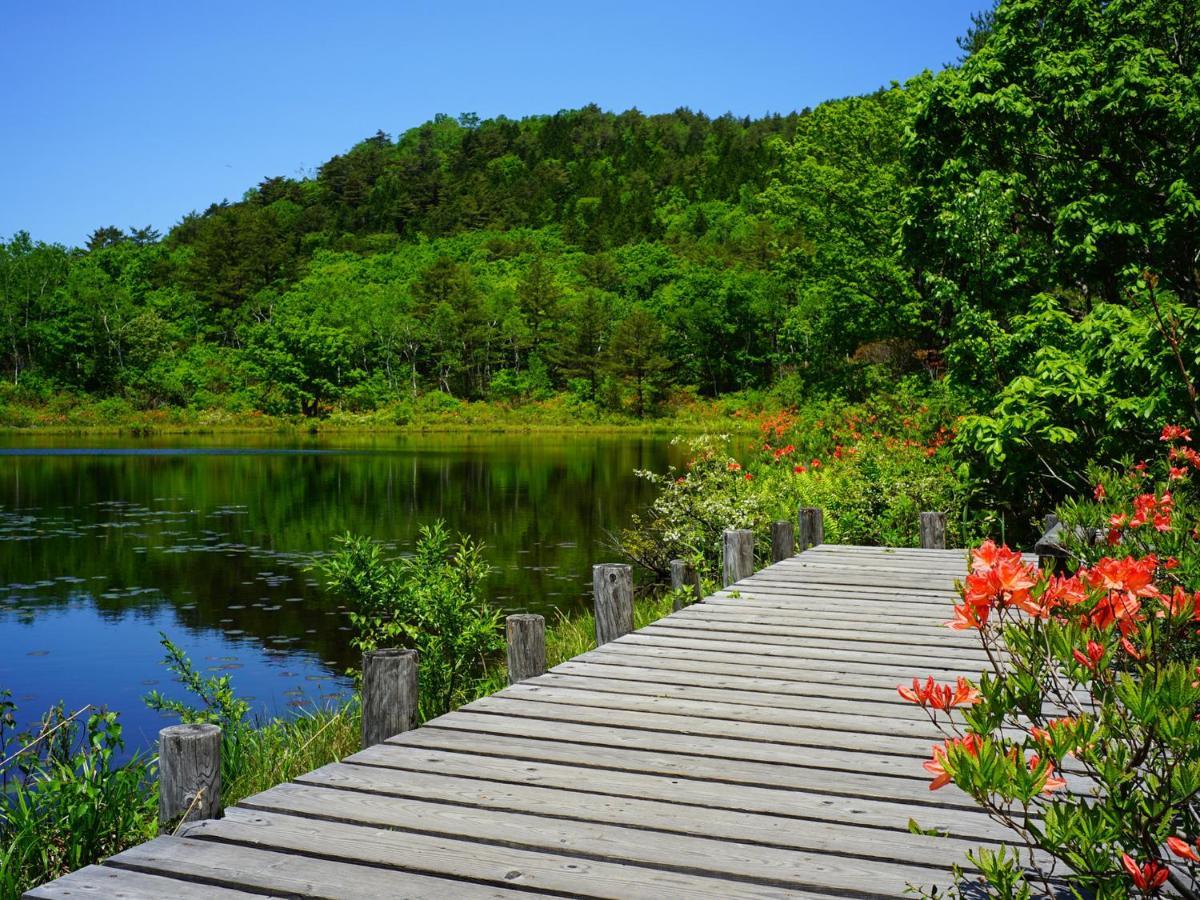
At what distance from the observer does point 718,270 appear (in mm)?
73438

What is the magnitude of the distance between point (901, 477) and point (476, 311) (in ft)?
189

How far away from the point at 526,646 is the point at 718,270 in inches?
2738

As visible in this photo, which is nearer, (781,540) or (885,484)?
(781,540)

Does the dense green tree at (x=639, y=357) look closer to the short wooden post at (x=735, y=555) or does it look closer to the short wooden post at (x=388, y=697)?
the short wooden post at (x=735, y=555)

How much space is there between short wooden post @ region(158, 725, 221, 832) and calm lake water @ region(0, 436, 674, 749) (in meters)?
5.25

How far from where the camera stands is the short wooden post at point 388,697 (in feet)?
15.2

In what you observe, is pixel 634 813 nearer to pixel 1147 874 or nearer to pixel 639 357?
pixel 1147 874

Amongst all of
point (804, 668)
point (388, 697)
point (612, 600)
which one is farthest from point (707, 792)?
point (612, 600)

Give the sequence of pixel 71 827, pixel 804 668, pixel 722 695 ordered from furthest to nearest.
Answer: pixel 804 668 → pixel 722 695 → pixel 71 827

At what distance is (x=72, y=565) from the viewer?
1628 centimetres

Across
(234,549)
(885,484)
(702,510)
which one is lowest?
(234,549)

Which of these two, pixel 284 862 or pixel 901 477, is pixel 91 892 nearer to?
pixel 284 862

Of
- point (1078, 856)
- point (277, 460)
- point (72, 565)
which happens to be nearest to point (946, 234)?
point (1078, 856)

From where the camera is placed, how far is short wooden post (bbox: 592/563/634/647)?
669cm
